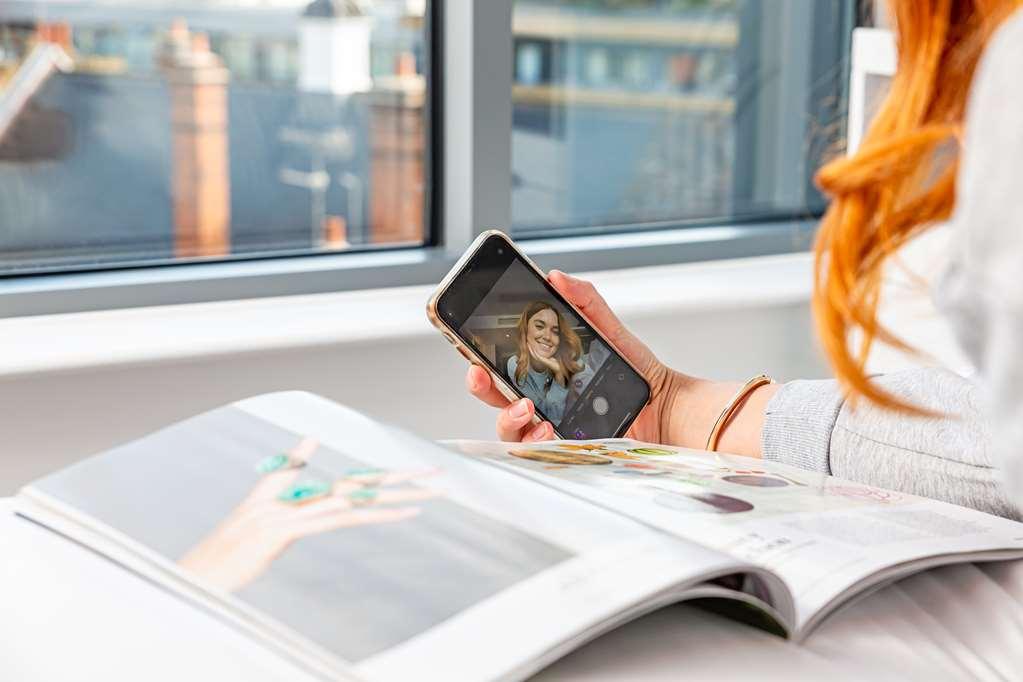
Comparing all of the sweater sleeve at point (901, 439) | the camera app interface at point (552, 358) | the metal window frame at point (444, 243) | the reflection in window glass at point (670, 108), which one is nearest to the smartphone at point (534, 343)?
the camera app interface at point (552, 358)

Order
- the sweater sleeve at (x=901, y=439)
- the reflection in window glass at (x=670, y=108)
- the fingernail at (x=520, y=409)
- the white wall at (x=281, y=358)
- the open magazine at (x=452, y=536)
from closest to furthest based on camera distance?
1. the open magazine at (x=452, y=536)
2. the sweater sleeve at (x=901, y=439)
3. the fingernail at (x=520, y=409)
4. the white wall at (x=281, y=358)
5. the reflection in window glass at (x=670, y=108)

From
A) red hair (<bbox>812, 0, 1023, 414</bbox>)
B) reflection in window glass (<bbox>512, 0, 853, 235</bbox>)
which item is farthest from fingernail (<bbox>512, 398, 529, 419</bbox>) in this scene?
reflection in window glass (<bbox>512, 0, 853, 235</bbox>)

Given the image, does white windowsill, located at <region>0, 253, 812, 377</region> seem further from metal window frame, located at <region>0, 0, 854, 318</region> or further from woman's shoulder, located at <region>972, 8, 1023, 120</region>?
woman's shoulder, located at <region>972, 8, 1023, 120</region>

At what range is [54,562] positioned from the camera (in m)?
0.51

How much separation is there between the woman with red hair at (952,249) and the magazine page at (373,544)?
106mm

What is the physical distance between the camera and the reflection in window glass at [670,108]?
1.47 meters

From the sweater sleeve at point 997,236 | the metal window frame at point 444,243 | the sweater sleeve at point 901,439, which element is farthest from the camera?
the metal window frame at point 444,243

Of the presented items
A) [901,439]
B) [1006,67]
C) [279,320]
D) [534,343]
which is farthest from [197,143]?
[1006,67]

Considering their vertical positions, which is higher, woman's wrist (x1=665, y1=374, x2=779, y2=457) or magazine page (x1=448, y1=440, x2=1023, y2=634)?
magazine page (x1=448, y1=440, x2=1023, y2=634)

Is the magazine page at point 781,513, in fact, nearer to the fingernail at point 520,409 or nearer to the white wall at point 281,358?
the fingernail at point 520,409

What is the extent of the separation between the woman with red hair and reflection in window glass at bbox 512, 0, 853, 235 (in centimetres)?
82

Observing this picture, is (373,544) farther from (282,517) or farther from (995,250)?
(995,250)

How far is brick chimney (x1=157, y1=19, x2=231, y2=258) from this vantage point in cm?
123

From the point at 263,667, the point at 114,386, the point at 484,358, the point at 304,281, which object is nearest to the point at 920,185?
the point at 263,667
